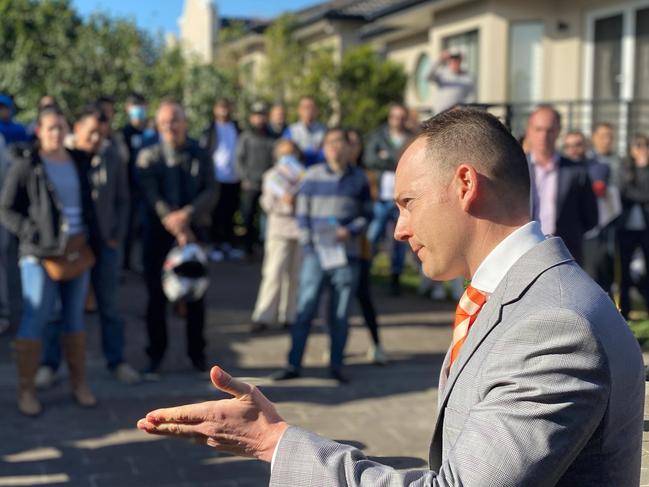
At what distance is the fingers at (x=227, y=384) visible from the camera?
6.43 ft

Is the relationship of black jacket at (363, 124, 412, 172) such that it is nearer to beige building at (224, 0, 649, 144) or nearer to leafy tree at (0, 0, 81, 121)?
beige building at (224, 0, 649, 144)

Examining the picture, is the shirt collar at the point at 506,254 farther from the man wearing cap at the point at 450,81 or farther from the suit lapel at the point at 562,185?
the man wearing cap at the point at 450,81

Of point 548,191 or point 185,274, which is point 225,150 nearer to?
point 185,274

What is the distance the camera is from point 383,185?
11430 millimetres

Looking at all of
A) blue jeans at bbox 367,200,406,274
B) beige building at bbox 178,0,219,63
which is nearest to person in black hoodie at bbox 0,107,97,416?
blue jeans at bbox 367,200,406,274

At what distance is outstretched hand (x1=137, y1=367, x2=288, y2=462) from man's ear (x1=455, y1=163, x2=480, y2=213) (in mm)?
625

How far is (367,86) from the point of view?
20.6 metres

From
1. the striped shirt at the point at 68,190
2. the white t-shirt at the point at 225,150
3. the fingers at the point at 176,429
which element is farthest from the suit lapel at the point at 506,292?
the white t-shirt at the point at 225,150

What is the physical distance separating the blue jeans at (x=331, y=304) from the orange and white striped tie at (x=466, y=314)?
208 inches

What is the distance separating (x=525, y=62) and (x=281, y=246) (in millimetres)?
8961

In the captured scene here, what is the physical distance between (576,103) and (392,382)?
27.0 feet

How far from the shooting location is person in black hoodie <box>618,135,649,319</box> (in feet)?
32.6

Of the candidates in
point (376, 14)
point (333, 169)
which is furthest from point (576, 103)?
point (333, 169)

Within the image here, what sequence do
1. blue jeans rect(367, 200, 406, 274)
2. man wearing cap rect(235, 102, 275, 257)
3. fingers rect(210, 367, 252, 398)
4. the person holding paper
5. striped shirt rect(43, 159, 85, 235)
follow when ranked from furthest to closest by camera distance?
man wearing cap rect(235, 102, 275, 257) → blue jeans rect(367, 200, 406, 274) → the person holding paper → striped shirt rect(43, 159, 85, 235) → fingers rect(210, 367, 252, 398)
